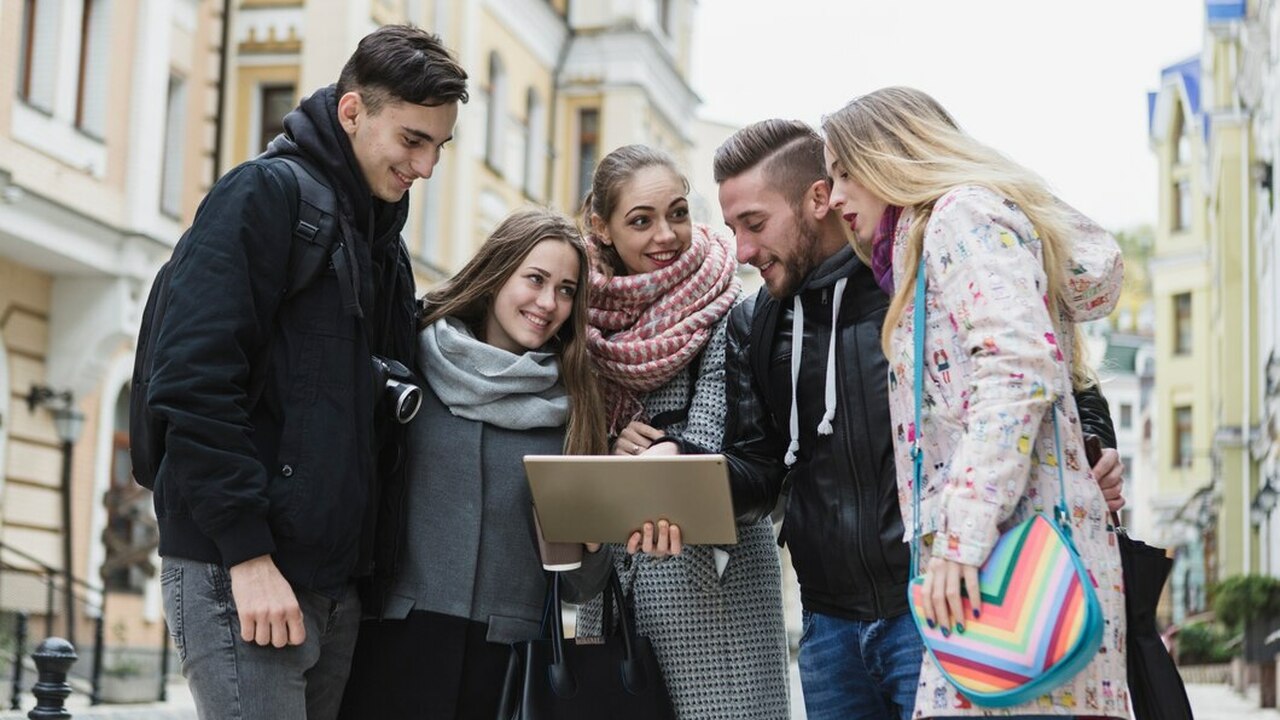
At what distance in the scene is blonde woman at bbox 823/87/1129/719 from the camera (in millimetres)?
3326

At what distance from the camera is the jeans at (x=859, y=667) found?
12.7 ft

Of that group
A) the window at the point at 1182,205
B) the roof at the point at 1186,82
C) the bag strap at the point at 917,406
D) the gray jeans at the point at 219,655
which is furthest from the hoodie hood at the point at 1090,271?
Answer: the window at the point at 1182,205

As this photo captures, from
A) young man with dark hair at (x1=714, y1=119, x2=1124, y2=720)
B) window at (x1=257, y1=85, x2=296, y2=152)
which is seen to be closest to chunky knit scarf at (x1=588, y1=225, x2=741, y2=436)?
young man with dark hair at (x1=714, y1=119, x2=1124, y2=720)

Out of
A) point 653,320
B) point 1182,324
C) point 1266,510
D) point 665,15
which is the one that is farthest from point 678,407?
point 1182,324

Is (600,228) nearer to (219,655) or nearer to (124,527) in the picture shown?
(219,655)

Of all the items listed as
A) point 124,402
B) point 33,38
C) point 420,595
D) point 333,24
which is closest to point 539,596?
point 420,595

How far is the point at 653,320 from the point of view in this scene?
4.70 m

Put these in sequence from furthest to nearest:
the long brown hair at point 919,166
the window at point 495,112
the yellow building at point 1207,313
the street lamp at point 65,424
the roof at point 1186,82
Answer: the roof at point 1186,82, the yellow building at point 1207,313, the window at point 495,112, the street lamp at point 65,424, the long brown hair at point 919,166

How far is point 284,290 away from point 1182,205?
2073 inches

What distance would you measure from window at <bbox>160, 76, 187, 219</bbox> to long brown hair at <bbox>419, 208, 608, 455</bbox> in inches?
581

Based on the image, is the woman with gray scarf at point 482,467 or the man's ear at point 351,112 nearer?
the man's ear at point 351,112

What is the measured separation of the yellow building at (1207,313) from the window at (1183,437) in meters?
0.04

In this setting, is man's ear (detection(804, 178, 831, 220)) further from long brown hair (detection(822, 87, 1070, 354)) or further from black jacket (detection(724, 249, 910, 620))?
long brown hair (detection(822, 87, 1070, 354))

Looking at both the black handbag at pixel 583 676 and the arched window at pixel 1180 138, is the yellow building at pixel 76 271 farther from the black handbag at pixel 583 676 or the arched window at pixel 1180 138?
the arched window at pixel 1180 138
